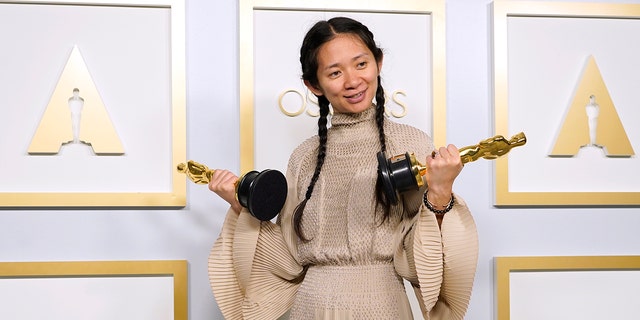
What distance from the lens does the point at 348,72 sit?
1.19 m

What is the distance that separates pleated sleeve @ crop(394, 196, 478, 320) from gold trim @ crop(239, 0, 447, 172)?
553 mm

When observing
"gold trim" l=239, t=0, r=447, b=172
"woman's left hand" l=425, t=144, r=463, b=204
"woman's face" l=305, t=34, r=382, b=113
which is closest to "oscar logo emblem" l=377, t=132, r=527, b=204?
"woman's left hand" l=425, t=144, r=463, b=204

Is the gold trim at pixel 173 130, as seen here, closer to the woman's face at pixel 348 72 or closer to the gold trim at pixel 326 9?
the gold trim at pixel 326 9

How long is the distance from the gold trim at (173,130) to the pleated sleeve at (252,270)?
32 centimetres

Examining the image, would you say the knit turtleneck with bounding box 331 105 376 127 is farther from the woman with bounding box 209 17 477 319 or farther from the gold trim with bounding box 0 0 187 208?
the gold trim with bounding box 0 0 187 208

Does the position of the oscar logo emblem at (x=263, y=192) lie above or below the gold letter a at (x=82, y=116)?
below

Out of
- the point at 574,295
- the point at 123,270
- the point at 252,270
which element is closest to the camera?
the point at 252,270

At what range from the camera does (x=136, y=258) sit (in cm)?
160

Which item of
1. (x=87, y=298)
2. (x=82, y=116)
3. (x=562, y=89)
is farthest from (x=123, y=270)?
(x=562, y=89)

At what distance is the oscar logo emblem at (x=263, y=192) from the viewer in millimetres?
1191

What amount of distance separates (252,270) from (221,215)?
1.16 feet

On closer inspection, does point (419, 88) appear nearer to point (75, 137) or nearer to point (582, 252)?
point (582, 252)

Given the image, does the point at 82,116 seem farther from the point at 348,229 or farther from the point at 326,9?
the point at 348,229

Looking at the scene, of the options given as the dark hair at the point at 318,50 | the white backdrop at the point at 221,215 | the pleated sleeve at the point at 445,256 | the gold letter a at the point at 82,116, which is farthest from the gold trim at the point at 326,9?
the pleated sleeve at the point at 445,256
